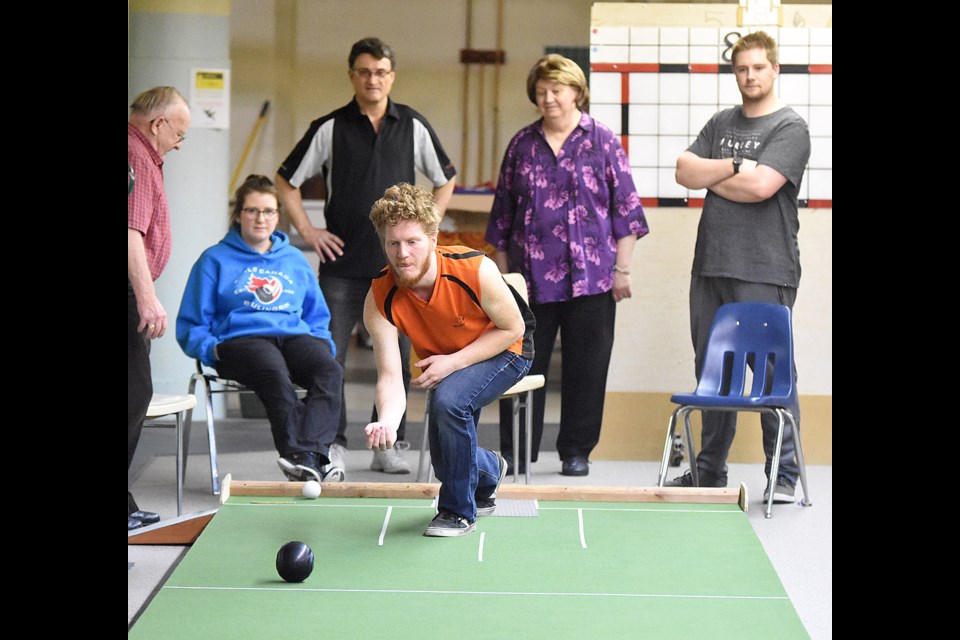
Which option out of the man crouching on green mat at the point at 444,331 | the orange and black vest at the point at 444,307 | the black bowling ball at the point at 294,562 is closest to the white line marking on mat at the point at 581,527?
the man crouching on green mat at the point at 444,331

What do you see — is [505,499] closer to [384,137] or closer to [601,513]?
[601,513]

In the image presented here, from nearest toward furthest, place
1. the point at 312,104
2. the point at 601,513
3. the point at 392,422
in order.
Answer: the point at 392,422 → the point at 601,513 → the point at 312,104

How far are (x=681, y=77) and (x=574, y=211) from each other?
95 centimetres

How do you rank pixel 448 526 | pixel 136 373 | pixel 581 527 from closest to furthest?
1. pixel 448 526
2. pixel 581 527
3. pixel 136 373

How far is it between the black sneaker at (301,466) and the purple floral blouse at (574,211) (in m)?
1.19

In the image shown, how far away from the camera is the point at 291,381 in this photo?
4.62 meters

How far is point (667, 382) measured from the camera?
552 cm

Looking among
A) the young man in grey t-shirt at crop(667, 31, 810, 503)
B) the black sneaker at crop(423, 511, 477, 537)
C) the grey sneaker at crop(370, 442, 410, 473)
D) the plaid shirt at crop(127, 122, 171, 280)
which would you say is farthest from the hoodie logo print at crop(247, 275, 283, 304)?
the young man in grey t-shirt at crop(667, 31, 810, 503)

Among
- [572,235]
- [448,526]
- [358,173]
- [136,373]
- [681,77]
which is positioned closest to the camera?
[448,526]

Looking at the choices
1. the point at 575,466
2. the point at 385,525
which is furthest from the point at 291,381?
the point at 575,466

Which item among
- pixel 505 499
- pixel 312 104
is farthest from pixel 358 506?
pixel 312 104

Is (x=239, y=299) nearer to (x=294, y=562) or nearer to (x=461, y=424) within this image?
(x=461, y=424)

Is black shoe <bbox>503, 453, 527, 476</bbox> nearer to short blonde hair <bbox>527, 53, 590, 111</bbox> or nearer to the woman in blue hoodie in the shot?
the woman in blue hoodie

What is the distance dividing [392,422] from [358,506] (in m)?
0.70
